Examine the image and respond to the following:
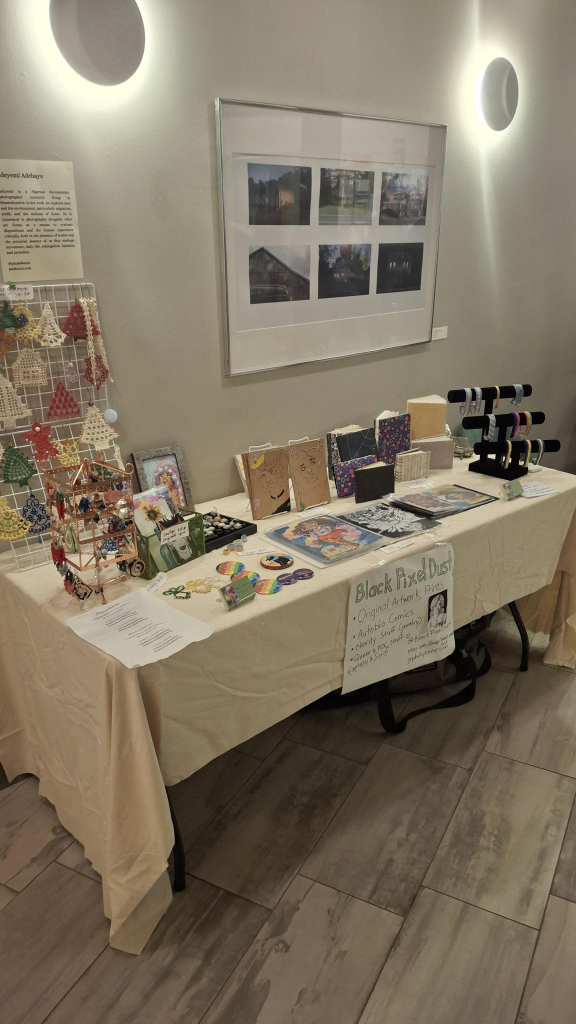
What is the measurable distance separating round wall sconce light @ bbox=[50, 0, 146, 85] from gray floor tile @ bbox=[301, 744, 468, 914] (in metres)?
2.08

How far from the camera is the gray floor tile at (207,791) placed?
1916mm

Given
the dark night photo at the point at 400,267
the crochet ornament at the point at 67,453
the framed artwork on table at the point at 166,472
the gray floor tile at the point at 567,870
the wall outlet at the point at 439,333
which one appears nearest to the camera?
the gray floor tile at the point at 567,870

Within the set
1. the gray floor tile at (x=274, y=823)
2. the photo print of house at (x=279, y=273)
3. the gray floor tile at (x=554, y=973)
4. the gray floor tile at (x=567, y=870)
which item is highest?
the photo print of house at (x=279, y=273)

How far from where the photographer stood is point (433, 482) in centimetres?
248

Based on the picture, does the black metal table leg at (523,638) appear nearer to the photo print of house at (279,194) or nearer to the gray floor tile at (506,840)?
the gray floor tile at (506,840)

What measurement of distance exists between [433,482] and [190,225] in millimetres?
1206

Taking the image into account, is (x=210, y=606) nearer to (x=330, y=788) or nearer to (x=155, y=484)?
(x=155, y=484)

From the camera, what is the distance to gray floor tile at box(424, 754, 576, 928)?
5.57 ft

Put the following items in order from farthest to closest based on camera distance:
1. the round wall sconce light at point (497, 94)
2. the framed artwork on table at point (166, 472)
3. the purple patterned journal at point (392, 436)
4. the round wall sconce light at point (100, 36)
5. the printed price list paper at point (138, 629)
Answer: the round wall sconce light at point (497, 94) < the purple patterned journal at point (392, 436) < the framed artwork on table at point (166, 472) < the round wall sconce light at point (100, 36) < the printed price list paper at point (138, 629)

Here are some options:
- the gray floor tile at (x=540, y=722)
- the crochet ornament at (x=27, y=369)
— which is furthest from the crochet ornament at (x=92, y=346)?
the gray floor tile at (x=540, y=722)

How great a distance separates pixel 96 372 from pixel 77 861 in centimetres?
132

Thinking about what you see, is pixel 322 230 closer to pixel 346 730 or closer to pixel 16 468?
pixel 16 468

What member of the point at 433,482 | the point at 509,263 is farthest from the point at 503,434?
the point at 509,263

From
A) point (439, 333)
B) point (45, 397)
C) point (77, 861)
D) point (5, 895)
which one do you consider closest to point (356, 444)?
point (439, 333)
